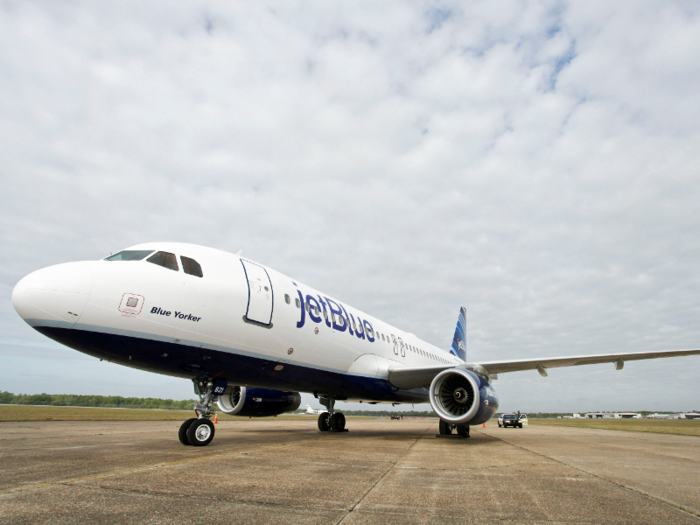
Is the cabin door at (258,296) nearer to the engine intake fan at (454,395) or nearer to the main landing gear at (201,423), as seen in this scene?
the main landing gear at (201,423)

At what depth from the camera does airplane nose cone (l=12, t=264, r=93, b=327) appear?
6.27m

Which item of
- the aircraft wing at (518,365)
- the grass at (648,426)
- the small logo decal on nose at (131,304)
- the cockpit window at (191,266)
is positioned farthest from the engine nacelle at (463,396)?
the grass at (648,426)

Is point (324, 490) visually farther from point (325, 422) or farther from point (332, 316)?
point (325, 422)

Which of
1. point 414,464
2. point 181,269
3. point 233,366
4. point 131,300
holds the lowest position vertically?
point 414,464

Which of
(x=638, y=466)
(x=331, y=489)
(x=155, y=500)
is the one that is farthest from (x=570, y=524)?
(x=638, y=466)

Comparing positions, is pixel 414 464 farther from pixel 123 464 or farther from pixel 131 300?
pixel 131 300

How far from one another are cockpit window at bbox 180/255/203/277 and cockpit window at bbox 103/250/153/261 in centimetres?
65

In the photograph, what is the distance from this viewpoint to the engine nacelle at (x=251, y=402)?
13.4m

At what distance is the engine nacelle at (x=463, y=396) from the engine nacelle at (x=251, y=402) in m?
5.58

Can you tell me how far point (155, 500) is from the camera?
3539 millimetres

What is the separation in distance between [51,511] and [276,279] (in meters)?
7.39

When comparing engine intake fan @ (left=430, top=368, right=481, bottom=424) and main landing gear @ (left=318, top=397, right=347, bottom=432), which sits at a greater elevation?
engine intake fan @ (left=430, top=368, right=481, bottom=424)

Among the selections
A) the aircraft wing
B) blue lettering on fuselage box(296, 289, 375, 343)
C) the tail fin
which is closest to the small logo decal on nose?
blue lettering on fuselage box(296, 289, 375, 343)

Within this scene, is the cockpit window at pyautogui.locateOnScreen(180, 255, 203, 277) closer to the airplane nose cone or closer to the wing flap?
the airplane nose cone
